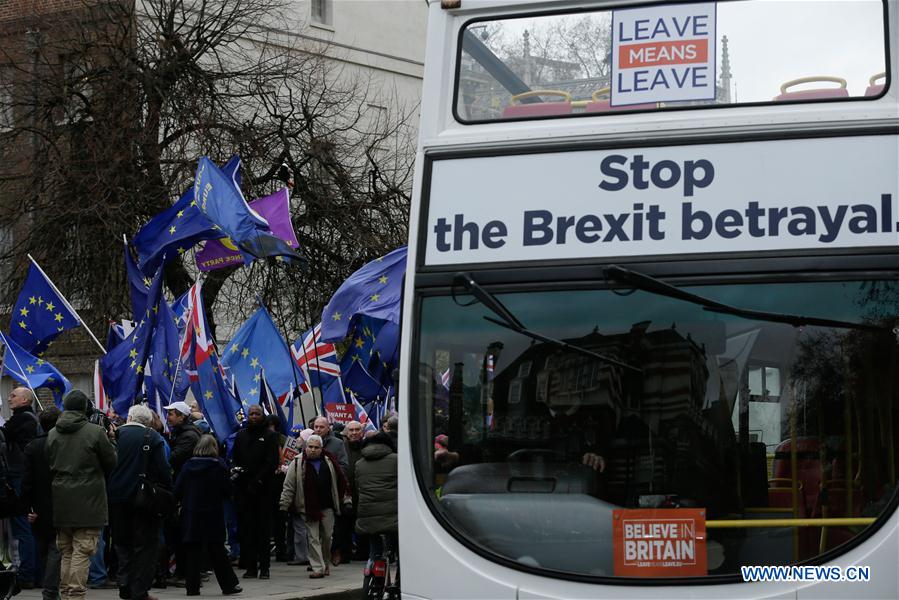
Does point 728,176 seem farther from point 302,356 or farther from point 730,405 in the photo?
point 302,356

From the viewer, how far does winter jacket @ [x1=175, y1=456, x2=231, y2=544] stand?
1375 cm

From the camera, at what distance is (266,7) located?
1054 inches

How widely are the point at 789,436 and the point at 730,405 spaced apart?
0.27 metres

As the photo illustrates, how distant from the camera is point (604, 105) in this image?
6.35 m

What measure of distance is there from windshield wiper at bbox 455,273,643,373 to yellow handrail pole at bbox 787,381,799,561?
0.63m

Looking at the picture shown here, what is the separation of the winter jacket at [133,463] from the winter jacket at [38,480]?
587mm

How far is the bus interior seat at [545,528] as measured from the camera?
5.81 meters

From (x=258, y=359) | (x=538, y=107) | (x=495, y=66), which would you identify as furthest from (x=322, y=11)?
(x=538, y=107)

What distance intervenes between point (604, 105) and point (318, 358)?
1407 centimetres

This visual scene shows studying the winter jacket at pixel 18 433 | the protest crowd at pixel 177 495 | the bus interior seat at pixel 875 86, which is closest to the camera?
the bus interior seat at pixel 875 86

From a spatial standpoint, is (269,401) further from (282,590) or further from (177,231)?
(282,590)

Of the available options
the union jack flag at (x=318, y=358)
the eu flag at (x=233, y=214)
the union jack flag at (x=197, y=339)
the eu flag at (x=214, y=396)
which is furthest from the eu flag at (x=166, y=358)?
the union jack flag at (x=318, y=358)

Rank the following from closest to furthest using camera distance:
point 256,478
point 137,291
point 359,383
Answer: point 256,478 < point 137,291 < point 359,383

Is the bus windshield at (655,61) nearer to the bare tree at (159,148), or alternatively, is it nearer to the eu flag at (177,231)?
the eu flag at (177,231)
